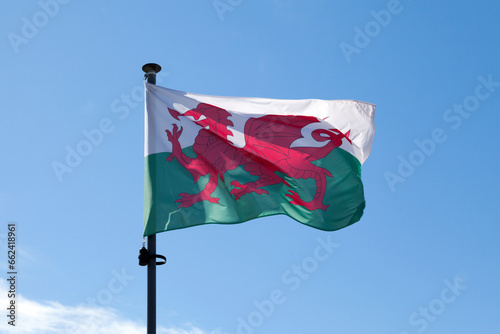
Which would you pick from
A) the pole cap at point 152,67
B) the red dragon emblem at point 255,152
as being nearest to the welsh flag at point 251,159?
the red dragon emblem at point 255,152

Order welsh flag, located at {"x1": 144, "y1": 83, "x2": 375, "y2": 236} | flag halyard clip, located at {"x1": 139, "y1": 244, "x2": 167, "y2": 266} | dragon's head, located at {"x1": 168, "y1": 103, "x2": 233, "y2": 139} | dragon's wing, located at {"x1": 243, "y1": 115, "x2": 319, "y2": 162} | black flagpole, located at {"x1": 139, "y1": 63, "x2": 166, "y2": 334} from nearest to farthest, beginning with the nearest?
black flagpole, located at {"x1": 139, "y1": 63, "x2": 166, "y2": 334} < flag halyard clip, located at {"x1": 139, "y1": 244, "x2": 167, "y2": 266} < welsh flag, located at {"x1": 144, "y1": 83, "x2": 375, "y2": 236} < dragon's head, located at {"x1": 168, "y1": 103, "x2": 233, "y2": 139} < dragon's wing, located at {"x1": 243, "y1": 115, "x2": 319, "y2": 162}

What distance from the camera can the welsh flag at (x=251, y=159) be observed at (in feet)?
39.2

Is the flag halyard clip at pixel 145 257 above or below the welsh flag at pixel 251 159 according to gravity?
below

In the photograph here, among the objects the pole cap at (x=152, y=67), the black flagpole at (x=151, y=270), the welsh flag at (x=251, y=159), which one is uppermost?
the pole cap at (x=152, y=67)

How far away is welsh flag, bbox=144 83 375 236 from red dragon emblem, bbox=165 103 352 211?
0.02 meters

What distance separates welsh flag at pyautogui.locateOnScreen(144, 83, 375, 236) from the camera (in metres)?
11.9

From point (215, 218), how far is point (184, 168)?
1.16m

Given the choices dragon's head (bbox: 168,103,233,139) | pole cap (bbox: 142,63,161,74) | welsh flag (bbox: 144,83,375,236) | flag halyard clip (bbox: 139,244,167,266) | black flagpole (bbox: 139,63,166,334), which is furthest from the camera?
dragon's head (bbox: 168,103,233,139)

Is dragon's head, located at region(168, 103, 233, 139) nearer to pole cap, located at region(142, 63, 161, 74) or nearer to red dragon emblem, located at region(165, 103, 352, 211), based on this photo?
red dragon emblem, located at region(165, 103, 352, 211)

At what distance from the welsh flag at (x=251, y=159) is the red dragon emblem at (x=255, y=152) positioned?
2cm

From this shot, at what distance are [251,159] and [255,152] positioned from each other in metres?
0.20

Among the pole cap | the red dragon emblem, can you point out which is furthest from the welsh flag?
the pole cap

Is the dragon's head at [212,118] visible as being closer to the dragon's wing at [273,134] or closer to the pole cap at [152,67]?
the dragon's wing at [273,134]

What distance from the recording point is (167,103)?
1271cm
